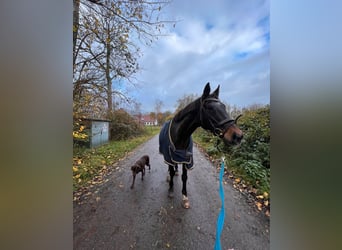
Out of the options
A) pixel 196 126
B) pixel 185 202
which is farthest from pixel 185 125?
pixel 185 202

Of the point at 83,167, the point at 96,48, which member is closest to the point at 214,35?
the point at 96,48

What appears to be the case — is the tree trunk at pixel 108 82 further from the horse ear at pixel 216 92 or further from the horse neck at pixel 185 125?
the horse ear at pixel 216 92

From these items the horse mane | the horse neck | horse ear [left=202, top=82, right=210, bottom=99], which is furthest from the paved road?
horse ear [left=202, top=82, right=210, bottom=99]

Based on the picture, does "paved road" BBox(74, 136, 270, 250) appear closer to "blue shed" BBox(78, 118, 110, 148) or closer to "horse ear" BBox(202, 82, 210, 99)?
"blue shed" BBox(78, 118, 110, 148)

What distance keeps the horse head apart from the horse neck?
15cm

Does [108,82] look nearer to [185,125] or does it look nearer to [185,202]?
[185,125]

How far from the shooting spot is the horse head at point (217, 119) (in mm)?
1168

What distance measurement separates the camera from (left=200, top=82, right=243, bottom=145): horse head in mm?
1168

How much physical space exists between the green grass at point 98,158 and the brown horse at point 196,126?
1169 mm

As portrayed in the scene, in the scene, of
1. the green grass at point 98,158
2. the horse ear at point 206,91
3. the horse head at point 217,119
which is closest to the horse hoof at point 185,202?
the horse head at point 217,119

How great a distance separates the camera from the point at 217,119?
124 centimetres
